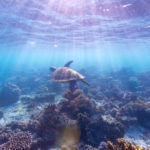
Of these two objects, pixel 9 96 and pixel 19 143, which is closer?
pixel 19 143

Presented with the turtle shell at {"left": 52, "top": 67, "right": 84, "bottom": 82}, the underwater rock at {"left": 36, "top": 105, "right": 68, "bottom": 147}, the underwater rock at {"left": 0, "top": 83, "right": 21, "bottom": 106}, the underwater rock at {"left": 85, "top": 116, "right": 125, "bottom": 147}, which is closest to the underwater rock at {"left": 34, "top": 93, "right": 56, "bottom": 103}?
the underwater rock at {"left": 0, "top": 83, "right": 21, "bottom": 106}

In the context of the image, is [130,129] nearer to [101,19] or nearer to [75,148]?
[75,148]

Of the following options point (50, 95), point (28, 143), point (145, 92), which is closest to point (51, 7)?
point (50, 95)

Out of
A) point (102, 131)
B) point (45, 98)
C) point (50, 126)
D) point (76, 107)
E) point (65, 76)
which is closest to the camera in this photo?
point (50, 126)

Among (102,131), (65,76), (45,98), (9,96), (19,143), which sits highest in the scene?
(65,76)

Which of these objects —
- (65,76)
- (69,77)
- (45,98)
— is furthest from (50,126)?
(45,98)

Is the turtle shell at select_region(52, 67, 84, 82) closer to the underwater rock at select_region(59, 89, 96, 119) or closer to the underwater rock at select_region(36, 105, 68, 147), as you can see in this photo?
the underwater rock at select_region(59, 89, 96, 119)

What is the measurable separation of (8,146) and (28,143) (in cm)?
73

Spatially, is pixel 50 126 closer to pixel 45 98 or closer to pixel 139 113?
pixel 139 113

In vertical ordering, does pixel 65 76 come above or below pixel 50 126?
above

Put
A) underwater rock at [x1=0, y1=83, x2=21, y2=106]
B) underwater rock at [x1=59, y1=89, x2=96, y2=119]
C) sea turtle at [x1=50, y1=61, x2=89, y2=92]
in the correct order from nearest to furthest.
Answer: underwater rock at [x1=59, y1=89, x2=96, y2=119], sea turtle at [x1=50, y1=61, x2=89, y2=92], underwater rock at [x1=0, y1=83, x2=21, y2=106]

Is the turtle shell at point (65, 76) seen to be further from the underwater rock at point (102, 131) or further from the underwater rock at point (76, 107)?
the underwater rock at point (102, 131)

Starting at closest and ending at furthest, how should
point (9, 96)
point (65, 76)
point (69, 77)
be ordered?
1. point (69, 77)
2. point (65, 76)
3. point (9, 96)

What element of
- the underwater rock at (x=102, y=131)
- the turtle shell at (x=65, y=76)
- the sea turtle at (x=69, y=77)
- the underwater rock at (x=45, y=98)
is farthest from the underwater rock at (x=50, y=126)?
the underwater rock at (x=45, y=98)
